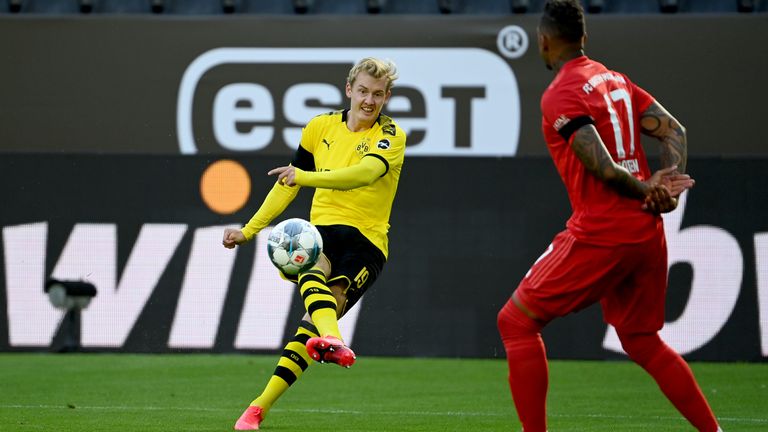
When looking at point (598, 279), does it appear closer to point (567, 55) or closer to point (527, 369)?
point (527, 369)

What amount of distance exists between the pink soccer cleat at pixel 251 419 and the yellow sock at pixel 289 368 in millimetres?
30

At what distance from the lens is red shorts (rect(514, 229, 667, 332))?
573cm

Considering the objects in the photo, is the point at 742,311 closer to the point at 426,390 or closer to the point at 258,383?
the point at 426,390

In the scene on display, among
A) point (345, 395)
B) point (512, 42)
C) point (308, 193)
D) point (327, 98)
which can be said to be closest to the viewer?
point (345, 395)

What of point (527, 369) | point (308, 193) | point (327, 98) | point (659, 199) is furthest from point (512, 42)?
point (527, 369)

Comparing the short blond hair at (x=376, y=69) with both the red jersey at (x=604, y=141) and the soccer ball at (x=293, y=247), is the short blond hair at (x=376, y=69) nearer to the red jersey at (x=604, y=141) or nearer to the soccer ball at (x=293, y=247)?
the soccer ball at (x=293, y=247)

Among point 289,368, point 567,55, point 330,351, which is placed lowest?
point 289,368

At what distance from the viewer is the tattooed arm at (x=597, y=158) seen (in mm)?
5598

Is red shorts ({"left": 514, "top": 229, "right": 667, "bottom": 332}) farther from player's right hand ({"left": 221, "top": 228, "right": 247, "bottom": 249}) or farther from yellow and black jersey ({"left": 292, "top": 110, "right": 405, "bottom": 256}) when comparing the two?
player's right hand ({"left": 221, "top": 228, "right": 247, "bottom": 249})

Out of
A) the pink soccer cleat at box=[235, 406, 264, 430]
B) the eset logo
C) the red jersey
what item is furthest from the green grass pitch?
the eset logo

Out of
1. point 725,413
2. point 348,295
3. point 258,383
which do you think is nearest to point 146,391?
point 258,383

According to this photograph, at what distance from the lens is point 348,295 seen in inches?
289

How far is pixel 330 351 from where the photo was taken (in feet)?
22.2

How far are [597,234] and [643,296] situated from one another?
38 centimetres
